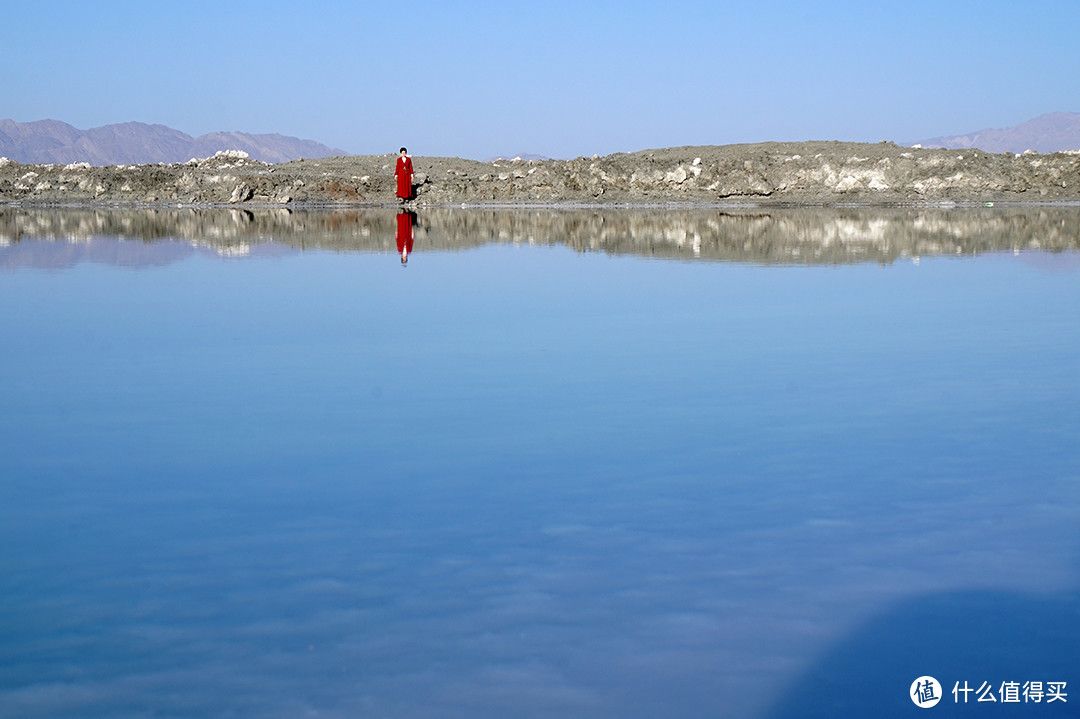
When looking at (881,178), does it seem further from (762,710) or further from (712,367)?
(762,710)

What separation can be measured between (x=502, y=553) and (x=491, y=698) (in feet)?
3.78

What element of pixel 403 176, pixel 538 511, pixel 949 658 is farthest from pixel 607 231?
pixel 949 658

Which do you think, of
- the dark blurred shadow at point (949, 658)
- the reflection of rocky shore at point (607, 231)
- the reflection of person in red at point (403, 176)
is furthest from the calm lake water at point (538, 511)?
the reflection of person in red at point (403, 176)

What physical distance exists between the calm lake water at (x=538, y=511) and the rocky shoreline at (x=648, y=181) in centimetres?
2806

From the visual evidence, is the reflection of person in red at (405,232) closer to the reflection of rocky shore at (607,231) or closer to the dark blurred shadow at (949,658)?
the reflection of rocky shore at (607,231)

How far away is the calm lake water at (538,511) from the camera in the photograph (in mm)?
3641

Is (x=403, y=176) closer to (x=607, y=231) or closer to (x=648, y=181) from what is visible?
(x=648, y=181)

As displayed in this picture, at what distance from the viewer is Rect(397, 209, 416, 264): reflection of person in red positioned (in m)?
19.9

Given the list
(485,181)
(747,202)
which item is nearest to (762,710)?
(747,202)

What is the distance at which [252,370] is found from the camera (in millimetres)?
8641

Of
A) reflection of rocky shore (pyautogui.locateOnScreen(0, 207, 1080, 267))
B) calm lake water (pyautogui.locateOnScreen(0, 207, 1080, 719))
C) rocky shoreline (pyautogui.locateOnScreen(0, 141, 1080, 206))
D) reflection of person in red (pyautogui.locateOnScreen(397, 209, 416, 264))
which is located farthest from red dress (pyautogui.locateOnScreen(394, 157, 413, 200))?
calm lake water (pyautogui.locateOnScreen(0, 207, 1080, 719))

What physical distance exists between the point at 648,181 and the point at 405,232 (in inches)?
713

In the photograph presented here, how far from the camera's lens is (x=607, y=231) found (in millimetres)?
24812

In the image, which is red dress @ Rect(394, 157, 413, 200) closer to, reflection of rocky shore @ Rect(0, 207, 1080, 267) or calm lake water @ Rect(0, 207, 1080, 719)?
reflection of rocky shore @ Rect(0, 207, 1080, 267)
